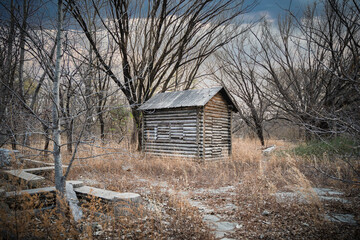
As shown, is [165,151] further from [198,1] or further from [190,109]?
[198,1]

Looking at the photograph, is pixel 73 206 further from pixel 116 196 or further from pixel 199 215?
pixel 199 215

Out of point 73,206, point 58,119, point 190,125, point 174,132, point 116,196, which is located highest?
point 190,125

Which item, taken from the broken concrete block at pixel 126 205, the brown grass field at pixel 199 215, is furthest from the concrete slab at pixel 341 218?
the broken concrete block at pixel 126 205

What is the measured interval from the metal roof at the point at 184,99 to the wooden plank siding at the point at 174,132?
41 cm

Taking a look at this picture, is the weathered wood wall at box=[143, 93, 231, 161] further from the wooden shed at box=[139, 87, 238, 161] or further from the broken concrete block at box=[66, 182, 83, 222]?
the broken concrete block at box=[66, 182, 83, 222]

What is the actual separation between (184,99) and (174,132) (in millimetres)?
1854

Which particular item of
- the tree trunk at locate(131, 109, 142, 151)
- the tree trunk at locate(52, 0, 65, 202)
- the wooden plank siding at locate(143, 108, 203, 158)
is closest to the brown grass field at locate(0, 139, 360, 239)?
the tree trunk at locate(52, 0, 65, 202)

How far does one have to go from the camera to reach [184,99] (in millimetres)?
12578

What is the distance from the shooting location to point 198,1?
44.1 feet

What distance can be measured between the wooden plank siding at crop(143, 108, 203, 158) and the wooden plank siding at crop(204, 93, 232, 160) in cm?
62

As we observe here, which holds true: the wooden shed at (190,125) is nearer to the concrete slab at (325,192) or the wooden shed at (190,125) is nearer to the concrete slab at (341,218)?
the concrete slab at (325,192)

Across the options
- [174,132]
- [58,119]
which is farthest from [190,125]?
[58,119]

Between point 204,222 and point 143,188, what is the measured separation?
2934mm

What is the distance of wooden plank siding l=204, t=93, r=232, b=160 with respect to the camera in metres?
12.4
